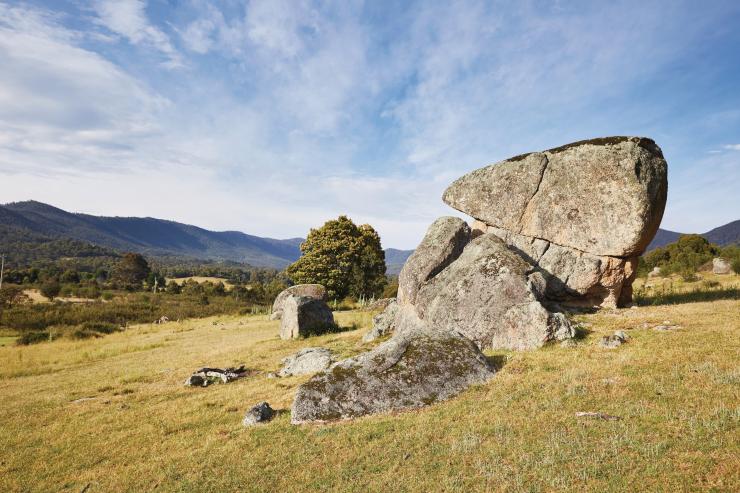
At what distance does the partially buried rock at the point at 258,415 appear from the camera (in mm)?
12046

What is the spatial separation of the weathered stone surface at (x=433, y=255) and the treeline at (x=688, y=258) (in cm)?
2948

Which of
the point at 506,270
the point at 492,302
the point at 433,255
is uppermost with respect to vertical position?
the point at 433,255

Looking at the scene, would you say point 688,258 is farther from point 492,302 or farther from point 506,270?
point 492,302

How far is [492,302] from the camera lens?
18219 millimetres

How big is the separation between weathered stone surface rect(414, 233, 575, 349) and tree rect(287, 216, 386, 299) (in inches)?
1351

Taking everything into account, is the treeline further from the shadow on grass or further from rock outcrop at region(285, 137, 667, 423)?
rock outcrop at region(285, 137, 667, 423)

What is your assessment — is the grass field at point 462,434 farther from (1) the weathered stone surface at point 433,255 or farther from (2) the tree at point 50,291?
(2) the tree at point 50,291

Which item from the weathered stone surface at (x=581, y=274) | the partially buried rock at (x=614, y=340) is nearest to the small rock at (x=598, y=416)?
the partially buried rock at (x=614, y=340)

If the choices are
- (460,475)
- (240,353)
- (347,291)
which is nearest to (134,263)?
(347,291)

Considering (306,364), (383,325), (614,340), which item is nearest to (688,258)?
(383,325)

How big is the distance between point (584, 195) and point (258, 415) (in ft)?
63.2

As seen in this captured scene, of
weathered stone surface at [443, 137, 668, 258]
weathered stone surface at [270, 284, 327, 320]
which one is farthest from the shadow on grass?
weathered stone surface at [270, 284, 327, 320]

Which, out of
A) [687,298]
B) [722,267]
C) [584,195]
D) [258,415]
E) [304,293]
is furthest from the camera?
[722,267]

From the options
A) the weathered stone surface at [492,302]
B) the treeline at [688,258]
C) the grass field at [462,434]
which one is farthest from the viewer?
the treeline at [688,258]
